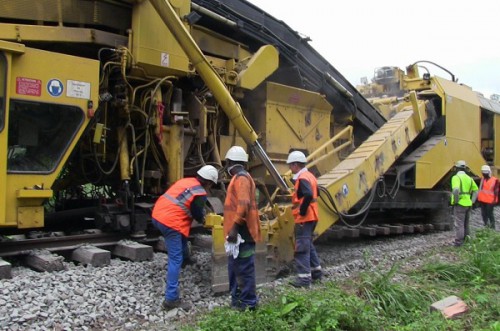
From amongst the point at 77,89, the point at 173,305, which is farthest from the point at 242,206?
the point at 77,89

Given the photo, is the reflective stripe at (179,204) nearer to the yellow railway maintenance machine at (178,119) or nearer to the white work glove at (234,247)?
the yellow railway maintenance machine at (178,119)

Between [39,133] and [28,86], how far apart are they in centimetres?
52

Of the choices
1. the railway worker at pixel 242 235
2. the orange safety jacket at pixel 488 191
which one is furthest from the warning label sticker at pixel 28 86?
the orange safety jacket at pixel 488 191

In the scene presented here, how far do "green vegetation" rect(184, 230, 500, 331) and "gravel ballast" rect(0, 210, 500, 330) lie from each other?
1.56ft

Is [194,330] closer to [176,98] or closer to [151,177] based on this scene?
[151,177]

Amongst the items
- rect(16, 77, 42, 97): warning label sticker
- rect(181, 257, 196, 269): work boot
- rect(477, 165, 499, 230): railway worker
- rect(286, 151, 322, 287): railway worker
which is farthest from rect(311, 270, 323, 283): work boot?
Result: rect(477, 165, 499, 230): railway worker

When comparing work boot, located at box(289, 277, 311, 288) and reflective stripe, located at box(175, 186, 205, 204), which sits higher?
reflective stripe, located at box(175, 186, 205, 204)

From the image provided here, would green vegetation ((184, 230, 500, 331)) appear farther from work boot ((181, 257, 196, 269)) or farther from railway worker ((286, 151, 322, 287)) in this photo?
work boot ((181, 257, 196, 269))

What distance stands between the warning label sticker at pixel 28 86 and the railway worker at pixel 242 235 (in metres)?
2.19

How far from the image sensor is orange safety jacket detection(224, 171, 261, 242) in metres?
4.39

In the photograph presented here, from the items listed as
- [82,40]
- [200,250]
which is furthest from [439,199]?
[82,40]

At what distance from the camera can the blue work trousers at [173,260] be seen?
4293 mm

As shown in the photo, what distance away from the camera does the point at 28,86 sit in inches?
191

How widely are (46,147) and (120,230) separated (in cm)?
131
